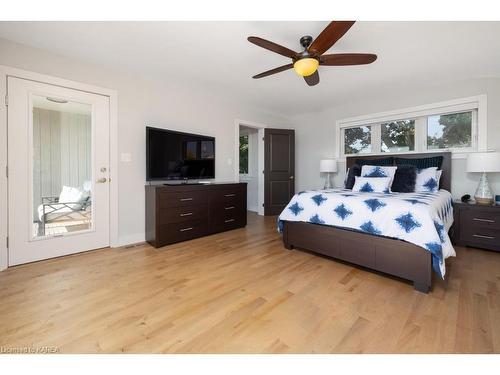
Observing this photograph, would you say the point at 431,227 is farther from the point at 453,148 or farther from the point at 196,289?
the point at 453,148

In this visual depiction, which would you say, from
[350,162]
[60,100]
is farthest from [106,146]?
[350,162]

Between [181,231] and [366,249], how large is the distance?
2.21 meters

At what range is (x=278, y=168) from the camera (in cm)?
496

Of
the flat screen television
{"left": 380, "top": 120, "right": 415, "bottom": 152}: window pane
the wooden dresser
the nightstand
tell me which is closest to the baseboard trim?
the wooden dresser

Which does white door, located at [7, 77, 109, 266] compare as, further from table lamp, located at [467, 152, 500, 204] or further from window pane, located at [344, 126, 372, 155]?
table lamp, located at [467, 152, 500, 204]

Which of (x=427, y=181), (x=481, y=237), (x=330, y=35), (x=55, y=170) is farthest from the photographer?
(x=427, y=181)

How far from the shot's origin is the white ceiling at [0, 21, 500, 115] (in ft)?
6.58

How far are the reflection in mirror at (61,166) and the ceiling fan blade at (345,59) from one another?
2.69 m

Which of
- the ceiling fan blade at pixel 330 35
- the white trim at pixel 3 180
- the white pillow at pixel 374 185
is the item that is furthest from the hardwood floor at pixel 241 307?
the ceiling fan blade at pixel 330 35

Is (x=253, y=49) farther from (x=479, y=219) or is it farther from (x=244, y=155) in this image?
(x=244, y=155)

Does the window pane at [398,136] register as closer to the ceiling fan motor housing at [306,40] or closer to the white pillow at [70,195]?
the ceiling fan motor housing at [306,40]

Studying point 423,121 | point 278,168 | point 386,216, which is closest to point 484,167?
point 423,121

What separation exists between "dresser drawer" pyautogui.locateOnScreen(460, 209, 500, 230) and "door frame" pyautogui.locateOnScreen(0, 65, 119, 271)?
14.5ft
